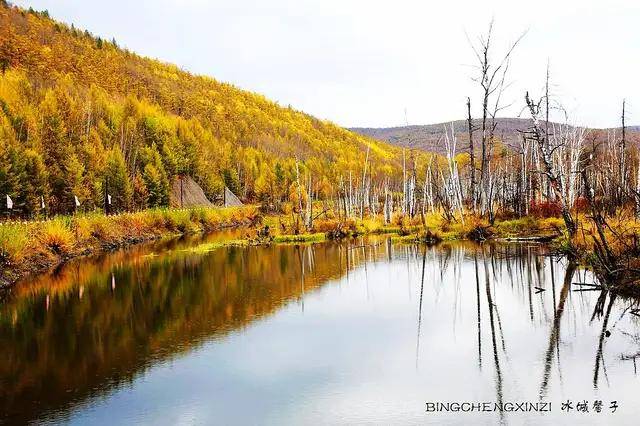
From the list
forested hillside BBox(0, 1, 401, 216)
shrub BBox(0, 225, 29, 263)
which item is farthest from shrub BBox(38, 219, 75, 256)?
forested hillside BBox(0, 1, 401, 216)

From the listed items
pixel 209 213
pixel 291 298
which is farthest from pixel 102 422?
pixel 209 213

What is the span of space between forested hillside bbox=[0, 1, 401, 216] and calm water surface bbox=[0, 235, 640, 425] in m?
25.3

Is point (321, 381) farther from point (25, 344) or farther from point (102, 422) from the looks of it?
point (25, 344)

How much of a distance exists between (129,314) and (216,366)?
561 centimetres

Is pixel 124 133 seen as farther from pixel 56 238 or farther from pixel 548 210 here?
pixel 548 210

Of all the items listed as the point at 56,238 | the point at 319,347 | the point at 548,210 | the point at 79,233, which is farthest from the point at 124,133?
the point at 319,347

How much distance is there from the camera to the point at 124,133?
62.6 metres

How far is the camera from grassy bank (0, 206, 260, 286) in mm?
19859

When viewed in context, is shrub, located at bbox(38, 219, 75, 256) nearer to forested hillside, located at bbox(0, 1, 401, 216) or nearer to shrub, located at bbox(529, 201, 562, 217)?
forested hillside, located at bbox(0, 1, 401, 216)

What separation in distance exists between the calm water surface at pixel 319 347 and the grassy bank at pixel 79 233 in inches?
56.3

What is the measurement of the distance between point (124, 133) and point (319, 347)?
56592 millimetres

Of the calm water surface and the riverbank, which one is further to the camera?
the riverbank

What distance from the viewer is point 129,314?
1459 cm

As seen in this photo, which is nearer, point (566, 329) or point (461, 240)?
point (566, 329)
